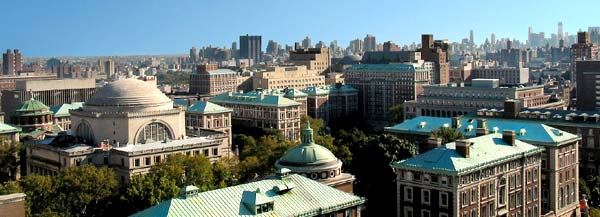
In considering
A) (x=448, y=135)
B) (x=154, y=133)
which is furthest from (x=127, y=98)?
(x=448, y=135)

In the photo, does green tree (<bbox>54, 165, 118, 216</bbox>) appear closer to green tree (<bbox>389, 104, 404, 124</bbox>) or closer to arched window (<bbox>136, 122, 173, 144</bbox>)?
arched window (<bbox>136, 122, 173, 144</bbox>)

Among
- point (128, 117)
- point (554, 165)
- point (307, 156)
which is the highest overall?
point (128, 117)

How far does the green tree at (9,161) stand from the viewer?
94.0m

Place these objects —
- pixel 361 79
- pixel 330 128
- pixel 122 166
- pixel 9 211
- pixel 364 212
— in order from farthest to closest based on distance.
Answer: pixel 361 79
pixel 330 128
pixel 122 166
pixel 364 212
pixel 9 211

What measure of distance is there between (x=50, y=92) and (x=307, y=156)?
4775 inches

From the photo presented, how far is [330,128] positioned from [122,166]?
86662 millimetres

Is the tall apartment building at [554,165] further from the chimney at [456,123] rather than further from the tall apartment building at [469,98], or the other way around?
A: the tall apartment building at [469,98]

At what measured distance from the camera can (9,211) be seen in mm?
40281

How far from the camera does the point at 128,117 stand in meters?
92.0

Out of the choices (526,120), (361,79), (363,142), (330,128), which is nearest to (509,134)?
(363,142)

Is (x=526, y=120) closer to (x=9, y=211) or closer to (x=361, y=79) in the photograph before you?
(x=9, y=211)

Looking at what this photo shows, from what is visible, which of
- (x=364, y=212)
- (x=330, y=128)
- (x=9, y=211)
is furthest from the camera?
(x=330, y=128)

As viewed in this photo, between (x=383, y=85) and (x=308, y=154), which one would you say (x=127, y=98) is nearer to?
(x=308, y=154)

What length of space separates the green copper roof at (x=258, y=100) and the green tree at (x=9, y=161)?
53611 millimetres
